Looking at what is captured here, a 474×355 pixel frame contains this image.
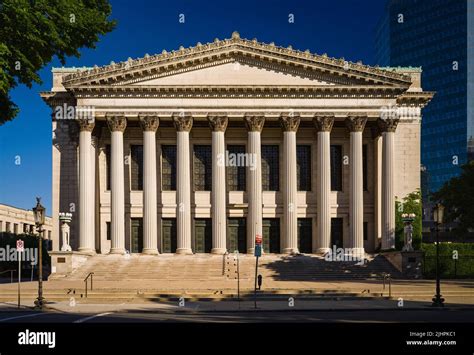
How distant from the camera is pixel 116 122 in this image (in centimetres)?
4859

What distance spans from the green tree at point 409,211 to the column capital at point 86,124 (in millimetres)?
25201

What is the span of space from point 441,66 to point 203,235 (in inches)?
4494

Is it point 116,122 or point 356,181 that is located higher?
point 116,122

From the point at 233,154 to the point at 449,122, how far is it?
360 feet

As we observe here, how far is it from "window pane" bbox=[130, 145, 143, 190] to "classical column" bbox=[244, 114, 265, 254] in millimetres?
9201

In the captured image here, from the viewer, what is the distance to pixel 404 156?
5250 cm

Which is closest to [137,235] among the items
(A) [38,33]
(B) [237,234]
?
(B) [237,234]

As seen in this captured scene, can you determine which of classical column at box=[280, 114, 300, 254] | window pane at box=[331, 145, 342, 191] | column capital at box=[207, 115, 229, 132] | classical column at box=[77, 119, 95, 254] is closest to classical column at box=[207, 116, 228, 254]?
column capital at box=[207, 115, 229, 132]

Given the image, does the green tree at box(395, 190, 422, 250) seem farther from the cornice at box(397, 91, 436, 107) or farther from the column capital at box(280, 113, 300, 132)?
→ the column capital at box(280, 113, 300, 132)

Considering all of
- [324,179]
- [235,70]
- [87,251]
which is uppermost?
[235,70]

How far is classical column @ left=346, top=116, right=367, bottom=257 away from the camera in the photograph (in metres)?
49.2

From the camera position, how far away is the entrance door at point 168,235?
2023 inches

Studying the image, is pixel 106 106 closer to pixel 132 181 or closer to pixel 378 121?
pixel 132 181

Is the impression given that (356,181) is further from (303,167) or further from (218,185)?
(218,185)
